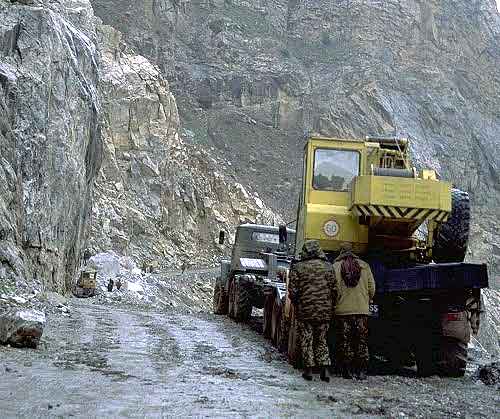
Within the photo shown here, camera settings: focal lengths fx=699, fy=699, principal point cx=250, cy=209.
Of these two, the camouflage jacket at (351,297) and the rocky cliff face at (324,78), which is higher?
the rocky cliff face at (324,78)

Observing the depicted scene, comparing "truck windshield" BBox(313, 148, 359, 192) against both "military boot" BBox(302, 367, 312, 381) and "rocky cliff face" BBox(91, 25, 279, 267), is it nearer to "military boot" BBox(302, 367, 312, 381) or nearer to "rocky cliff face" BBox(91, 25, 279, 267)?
"military boot" BBox(302, 367, 312, 381)

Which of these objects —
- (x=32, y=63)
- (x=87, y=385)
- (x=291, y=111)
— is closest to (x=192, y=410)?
(x=87, y=385)

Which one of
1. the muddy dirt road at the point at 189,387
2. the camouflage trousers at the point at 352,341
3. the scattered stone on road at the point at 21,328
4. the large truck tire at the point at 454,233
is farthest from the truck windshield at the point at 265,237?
the camouflage trousers at the point at 352,341

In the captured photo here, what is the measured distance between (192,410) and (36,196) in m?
16.9

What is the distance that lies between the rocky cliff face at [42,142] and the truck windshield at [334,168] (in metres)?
8.25

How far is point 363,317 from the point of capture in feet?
26.2

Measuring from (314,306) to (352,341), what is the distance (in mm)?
687

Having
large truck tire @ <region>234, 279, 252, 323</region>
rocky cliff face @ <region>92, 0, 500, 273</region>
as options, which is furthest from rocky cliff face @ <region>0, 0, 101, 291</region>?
rocky cliff face @ <region>92, 0, 500, 273</region>

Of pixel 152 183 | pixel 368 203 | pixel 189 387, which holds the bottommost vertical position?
pixel 189 387

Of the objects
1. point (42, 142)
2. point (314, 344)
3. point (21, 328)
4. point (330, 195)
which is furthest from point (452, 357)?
point (42, 142)

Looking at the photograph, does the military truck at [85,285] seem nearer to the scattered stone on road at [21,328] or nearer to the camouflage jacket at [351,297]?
the scattered stone on road at [21,328]

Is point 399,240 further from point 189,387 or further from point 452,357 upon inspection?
point 189,387

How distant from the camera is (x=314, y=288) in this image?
779 cm

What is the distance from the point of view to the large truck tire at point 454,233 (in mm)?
9312
